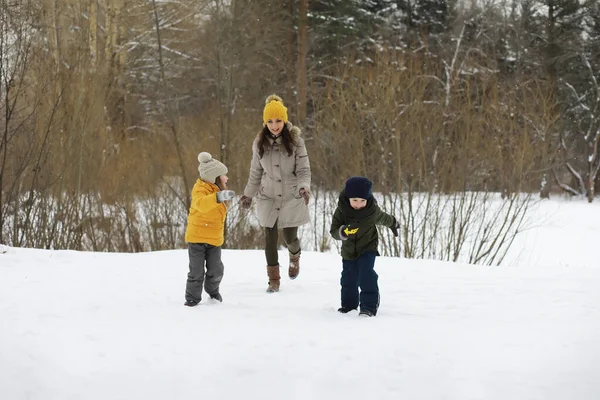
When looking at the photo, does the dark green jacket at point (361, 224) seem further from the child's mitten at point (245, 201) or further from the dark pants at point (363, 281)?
the child's mitten at point (245, 201)

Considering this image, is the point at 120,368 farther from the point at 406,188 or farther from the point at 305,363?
the point at 406,188

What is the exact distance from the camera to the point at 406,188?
1288cm

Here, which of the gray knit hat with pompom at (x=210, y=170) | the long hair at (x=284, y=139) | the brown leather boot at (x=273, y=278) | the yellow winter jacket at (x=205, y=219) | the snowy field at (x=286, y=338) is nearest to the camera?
the snowy field at (x=286, y=338)

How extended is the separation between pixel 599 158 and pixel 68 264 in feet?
96.2

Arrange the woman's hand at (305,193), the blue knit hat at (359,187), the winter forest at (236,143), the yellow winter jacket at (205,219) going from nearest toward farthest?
the blue knit hat at (359,187) < the yellow winter jacket at (205,219) < the woman's hand at (305,193) < the winter forest at (236,143)

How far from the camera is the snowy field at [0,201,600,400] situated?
12.0 feet

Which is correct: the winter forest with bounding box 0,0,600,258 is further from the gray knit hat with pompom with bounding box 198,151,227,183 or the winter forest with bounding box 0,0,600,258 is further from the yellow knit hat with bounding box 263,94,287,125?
the gray knit hat with pompom with bounding box 198,151,227,183

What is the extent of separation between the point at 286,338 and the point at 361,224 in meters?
1.13

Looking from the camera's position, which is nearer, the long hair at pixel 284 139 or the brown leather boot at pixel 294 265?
the long hair at pixel 284 139

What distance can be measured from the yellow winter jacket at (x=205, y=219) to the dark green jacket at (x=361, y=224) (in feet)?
3.19

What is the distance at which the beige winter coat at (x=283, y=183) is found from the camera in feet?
19.0

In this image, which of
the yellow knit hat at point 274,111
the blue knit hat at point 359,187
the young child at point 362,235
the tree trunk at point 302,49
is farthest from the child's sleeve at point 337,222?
the tree trunk at point 302,49

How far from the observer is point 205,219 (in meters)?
5.03

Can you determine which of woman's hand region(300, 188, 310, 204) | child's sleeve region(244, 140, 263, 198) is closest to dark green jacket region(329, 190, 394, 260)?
woman's hand region(300, 188, 310, 204)
